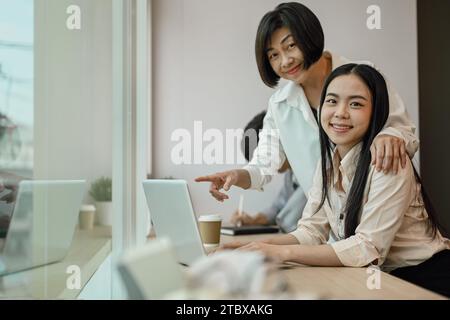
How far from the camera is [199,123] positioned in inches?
49.1

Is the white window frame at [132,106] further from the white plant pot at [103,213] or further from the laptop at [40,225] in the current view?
the laptop at [40,225]

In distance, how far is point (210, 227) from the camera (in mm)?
1021

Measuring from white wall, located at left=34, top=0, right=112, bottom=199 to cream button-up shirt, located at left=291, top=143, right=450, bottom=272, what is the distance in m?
0.45

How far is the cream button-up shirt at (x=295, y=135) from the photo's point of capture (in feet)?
3.57

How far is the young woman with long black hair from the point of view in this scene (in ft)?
3.21

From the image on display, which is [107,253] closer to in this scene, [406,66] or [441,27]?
[406,66]

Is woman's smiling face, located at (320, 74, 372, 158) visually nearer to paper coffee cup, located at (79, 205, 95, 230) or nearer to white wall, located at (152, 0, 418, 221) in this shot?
white wall, located at (152, 0, 418, 221)

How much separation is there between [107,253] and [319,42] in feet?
1.84

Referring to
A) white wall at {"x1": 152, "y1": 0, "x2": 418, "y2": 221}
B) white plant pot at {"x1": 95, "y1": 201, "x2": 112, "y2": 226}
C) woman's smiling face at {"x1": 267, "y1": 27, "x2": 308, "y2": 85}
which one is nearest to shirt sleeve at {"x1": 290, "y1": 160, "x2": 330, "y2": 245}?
white wall at {"x1": 152, "y1": 0, "x2": 418, "y2": 221}

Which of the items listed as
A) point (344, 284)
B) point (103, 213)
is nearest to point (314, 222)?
point (344, 284)

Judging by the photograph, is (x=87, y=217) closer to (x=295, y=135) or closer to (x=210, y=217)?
(x=210, y=217)

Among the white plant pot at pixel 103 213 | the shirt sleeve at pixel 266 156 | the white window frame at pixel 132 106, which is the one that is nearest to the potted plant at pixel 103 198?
the white plant pot at pixel 103 213

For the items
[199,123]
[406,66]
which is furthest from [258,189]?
[406,66]

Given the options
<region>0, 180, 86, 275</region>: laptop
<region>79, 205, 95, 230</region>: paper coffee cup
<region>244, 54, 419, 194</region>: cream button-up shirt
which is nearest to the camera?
<region>0, 180, 86, 275</region>: laptop
